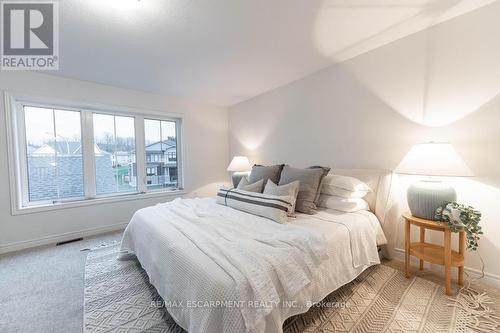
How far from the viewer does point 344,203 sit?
209 centimetres

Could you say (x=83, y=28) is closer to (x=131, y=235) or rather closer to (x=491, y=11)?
(x=131, y=235)

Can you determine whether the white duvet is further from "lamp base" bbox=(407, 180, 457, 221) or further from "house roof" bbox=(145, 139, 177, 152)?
"house roof" bbox=(145, 139, 177, 152)

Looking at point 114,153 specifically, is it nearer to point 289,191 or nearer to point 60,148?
point 60,148

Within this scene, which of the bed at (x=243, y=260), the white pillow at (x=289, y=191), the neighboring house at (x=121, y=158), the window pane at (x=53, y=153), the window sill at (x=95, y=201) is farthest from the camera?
the neighboring house at (x=121, y=158)

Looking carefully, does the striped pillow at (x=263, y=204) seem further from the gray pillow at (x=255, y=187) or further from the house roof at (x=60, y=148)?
the house roof at (x=60, y=148)

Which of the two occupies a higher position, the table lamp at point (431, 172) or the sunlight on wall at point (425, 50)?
the sunlight on wall at point (425, 50)

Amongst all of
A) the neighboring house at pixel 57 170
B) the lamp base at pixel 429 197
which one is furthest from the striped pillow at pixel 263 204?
the neighboring house at pixel 57 170

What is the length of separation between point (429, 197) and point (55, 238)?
4383 millimetres

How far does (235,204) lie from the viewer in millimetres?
2211

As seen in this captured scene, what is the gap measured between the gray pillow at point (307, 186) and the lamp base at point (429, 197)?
808 mm

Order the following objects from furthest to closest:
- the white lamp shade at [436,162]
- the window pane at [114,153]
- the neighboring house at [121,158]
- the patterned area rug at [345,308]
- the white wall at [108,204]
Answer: the neighboring house at [121,158], the window pane at [114,153], the white wall at [108,204], the white lamp shade at [436,162], the patterned area rug at [345,308]

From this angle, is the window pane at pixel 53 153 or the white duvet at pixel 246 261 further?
the window pane at pixel 53 153

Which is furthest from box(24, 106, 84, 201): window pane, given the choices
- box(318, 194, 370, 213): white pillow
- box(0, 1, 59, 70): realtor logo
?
box(318, 194, 370, 213): white pillow

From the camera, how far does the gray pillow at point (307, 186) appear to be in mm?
2127
